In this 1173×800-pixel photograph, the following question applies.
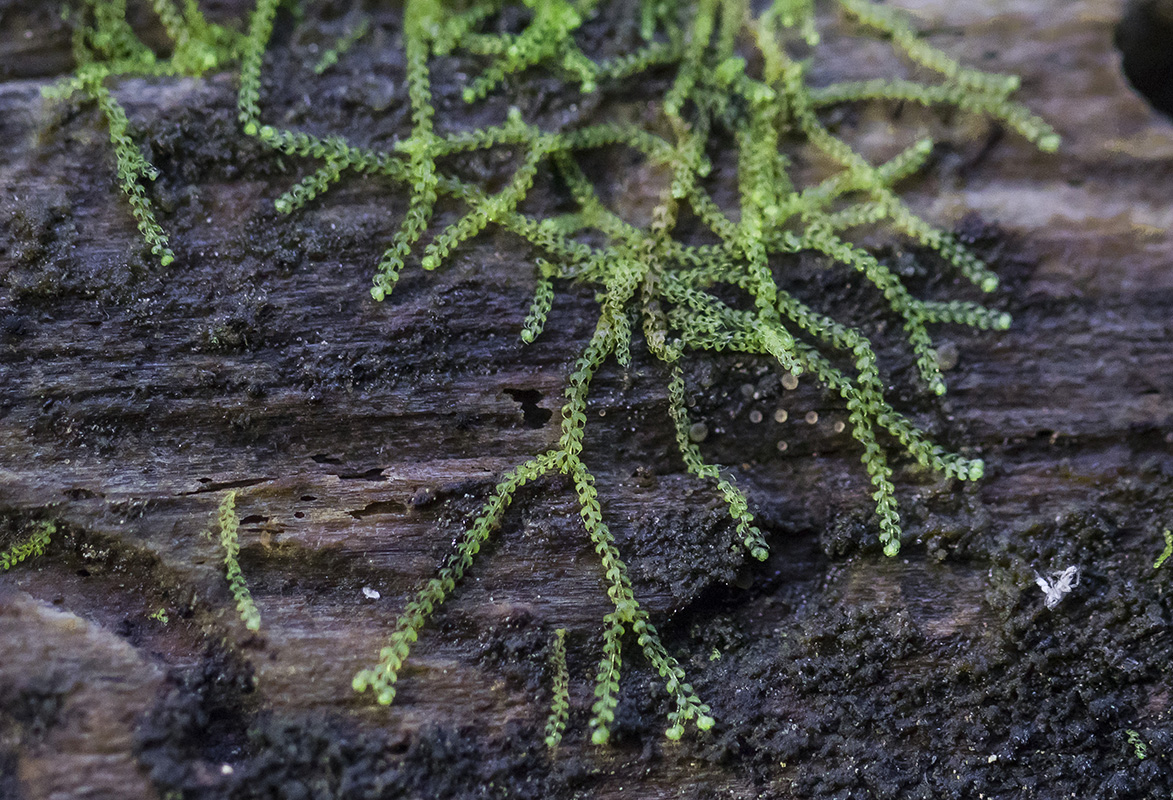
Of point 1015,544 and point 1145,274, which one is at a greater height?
point 1145,274

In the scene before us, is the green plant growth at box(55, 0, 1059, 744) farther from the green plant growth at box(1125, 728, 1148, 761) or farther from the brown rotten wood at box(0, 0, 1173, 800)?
the green plant growth at box(1125, 728, 1148, 761)

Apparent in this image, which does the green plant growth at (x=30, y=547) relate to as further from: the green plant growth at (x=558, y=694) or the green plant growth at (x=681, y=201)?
the green plant growth at (x=558, y=694)

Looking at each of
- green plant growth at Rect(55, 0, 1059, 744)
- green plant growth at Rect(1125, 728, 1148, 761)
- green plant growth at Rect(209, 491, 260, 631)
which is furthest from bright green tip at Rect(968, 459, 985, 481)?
green plant growth at Rect(209, 491, 260, 631)

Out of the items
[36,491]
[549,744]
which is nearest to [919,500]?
[549,744]

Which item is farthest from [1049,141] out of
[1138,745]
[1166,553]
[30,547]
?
[30,547]

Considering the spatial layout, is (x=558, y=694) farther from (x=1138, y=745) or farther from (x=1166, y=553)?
(x=1166, y=553)

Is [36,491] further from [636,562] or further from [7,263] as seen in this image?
[636,562]

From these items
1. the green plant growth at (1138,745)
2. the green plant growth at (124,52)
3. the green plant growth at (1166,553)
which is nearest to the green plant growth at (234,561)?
the green plant growth at (124,52)
